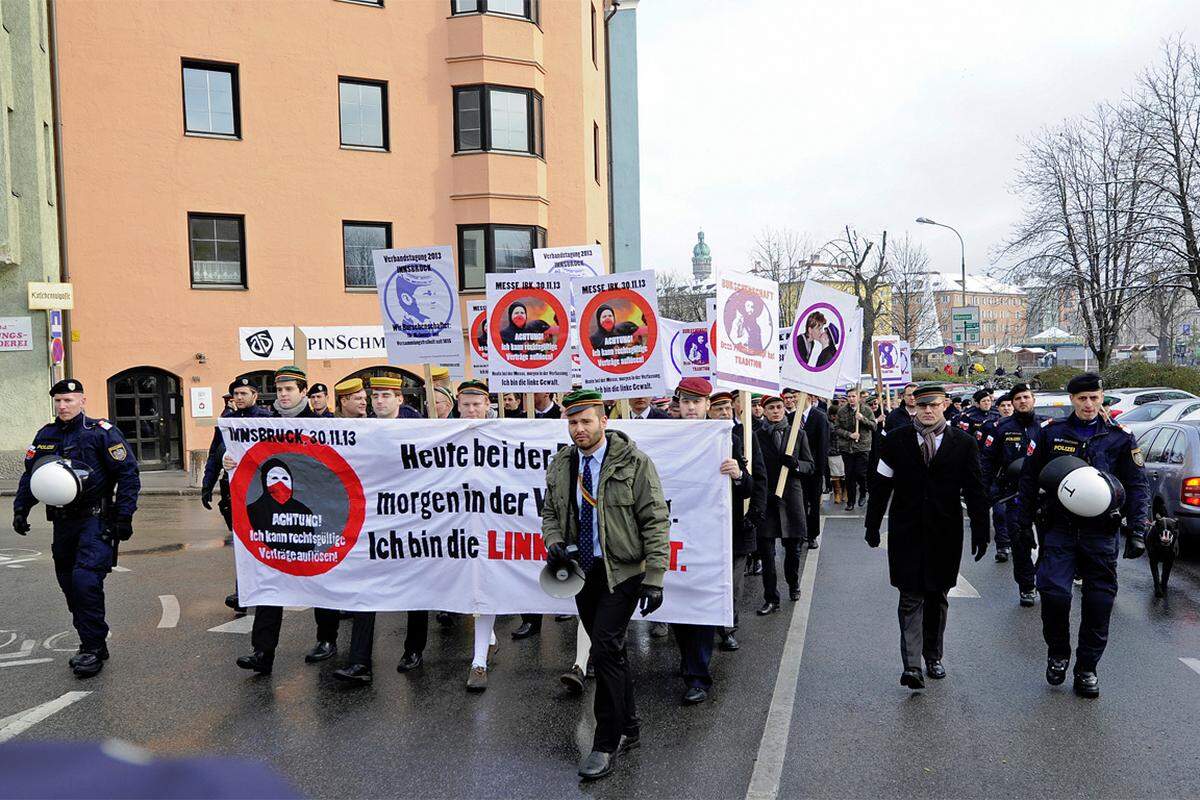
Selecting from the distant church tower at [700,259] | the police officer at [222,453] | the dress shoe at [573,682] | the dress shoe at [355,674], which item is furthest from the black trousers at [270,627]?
the distant church tower at [700,259]

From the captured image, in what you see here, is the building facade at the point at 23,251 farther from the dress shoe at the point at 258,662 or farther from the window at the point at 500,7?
the dress shoe at the point at 258,662

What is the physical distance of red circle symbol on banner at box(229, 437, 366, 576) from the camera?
23.2 ft

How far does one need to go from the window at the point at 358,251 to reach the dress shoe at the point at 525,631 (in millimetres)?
18051

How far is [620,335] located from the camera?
782 centimetres

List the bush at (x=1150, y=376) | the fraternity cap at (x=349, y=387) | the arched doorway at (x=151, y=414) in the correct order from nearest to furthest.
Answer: the fraternity cap at (x=349, y=387)
the arched doorway at (x=151, y=414)
the bush at (x=1150, y=376)

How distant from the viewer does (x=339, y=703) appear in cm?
607

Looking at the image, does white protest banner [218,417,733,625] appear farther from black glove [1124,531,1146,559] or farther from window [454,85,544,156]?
window [454,85,544,156]

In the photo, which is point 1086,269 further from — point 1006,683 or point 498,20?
point 1006,683

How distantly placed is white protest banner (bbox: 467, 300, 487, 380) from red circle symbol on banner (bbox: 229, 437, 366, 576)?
3.82 m

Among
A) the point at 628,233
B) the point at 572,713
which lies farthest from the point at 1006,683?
the point at 628,233

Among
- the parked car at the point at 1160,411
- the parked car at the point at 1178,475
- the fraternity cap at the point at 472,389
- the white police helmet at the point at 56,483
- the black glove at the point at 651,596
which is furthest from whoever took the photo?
the parked car at the point at 1160,411

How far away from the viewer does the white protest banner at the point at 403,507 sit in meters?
6.87

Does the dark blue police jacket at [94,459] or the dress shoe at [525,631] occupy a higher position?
the dark blue police jacket at [94,459]

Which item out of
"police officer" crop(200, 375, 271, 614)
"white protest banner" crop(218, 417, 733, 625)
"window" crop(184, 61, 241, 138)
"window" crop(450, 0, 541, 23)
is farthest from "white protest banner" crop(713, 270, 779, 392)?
"window" crop(450, 0, 541, 23)
